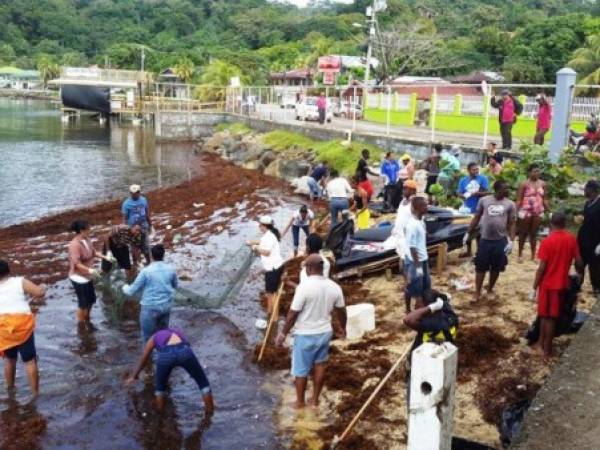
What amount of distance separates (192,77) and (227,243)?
66883 millimetres

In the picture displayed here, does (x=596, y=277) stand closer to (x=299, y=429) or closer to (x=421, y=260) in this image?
(x=421, y=260)

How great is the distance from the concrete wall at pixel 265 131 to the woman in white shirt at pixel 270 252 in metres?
9.08

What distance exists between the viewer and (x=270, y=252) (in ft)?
29.3

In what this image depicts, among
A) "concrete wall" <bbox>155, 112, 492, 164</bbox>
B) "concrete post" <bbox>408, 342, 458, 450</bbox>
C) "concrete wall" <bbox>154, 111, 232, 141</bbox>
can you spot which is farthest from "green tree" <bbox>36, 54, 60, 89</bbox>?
"concrete post" <bbox>408, 342, 458, 450</bbox>

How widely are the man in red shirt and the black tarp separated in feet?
178

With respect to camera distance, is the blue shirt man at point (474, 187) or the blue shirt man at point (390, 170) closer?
the blue shirt man at point (474, 187)

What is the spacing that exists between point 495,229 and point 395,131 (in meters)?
15.4

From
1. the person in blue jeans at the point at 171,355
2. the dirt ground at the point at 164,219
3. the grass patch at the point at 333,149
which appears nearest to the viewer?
the person in blue jeans at the point at 171,355

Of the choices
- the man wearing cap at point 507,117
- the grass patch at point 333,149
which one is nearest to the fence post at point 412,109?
the grass patch at point 333,149

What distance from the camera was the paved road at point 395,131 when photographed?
734 inches

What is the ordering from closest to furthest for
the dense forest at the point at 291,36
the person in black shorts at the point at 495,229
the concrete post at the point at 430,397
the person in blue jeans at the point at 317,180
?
the concrete post at the point at 430,397, the person in black shorts at the point at 495,229, the person in blue jeans at the point at 317,180, the dense forest at the point at 291,36

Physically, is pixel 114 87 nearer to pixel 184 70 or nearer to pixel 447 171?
pixel 184 70

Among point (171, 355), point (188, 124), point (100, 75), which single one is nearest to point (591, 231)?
point (171, 355)

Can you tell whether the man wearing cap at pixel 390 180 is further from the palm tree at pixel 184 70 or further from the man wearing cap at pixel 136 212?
the palm tree at pixel 184 70
